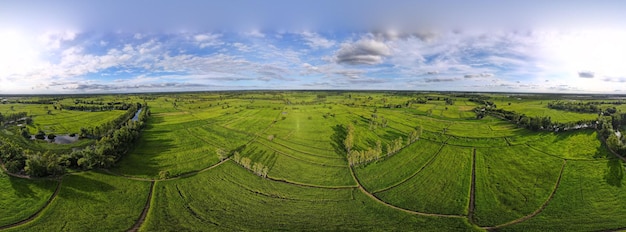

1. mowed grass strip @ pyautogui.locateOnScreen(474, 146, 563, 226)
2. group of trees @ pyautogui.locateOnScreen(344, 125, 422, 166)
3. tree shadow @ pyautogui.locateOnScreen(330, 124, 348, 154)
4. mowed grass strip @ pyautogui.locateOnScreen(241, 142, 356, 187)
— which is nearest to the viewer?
mowed grass strip @ pyautogui.locateOnScreen(474, 146, 563, 226)

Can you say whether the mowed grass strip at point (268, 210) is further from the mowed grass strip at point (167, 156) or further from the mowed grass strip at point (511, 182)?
the mowed grass strip at point (511, 182)

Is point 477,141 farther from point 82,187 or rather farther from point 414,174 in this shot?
point 82,187

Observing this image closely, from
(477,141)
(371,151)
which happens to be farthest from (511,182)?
(371,151)

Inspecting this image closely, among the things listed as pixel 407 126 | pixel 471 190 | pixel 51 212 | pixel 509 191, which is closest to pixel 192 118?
pixel 51 212

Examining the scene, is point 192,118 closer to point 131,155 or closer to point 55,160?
point 131,155

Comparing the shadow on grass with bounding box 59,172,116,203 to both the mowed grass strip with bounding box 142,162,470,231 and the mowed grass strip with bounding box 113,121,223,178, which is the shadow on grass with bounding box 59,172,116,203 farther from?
the mowed grass strip with bounding box 142,162,470,231

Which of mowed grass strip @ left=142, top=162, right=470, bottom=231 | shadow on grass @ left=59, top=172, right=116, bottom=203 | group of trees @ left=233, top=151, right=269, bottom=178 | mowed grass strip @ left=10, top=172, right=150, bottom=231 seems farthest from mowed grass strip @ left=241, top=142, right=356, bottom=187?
shadow on grass @ left=59, top=172, right=116, bottom=203
